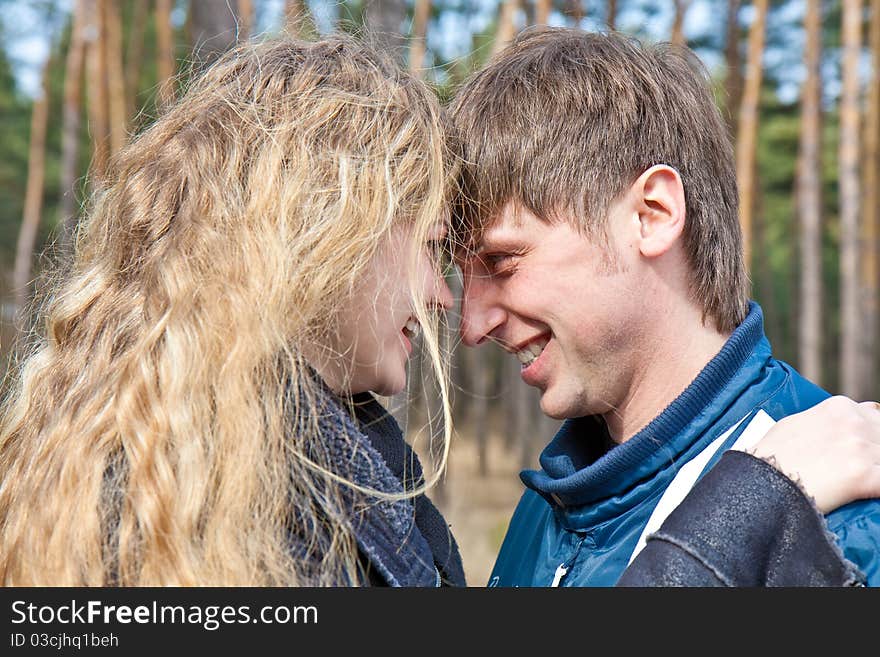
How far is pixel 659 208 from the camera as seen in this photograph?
6.19 feet

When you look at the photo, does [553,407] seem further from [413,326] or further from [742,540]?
[742,540]

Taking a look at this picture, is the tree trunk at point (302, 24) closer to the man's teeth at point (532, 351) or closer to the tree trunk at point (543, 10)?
the man's teeth at point (532, 351)

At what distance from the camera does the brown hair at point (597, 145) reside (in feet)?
6.18

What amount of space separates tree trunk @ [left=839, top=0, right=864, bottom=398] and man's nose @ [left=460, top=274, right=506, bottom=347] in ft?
33.4

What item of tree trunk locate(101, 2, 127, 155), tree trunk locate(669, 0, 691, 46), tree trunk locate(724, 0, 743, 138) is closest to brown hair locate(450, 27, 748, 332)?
tree trunk locate(669, 0, 691, 46)

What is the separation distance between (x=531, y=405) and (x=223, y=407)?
14.8 meters

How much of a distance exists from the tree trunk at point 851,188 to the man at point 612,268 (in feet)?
32.8

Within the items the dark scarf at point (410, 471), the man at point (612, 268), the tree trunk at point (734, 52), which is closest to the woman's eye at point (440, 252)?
the man at point (612, 268)

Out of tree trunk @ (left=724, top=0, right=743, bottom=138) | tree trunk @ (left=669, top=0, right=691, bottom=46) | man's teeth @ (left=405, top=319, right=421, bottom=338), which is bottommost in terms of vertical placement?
tree trunk @ (left=724, top=0, right=743, bottom=138)

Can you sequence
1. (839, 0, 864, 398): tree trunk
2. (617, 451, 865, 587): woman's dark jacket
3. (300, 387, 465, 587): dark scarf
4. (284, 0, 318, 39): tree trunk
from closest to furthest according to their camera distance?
(617, 451, 865, 587): woman's dark jacket
(300, 387, 465, 587): dark scarf
(284, 0, 318, 39): tree trunk
(839, 0, 864, 398): tree trunk

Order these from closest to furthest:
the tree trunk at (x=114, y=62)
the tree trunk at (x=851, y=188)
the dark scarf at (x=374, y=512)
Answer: the dark scarf at (x=374, y=512) → the tree trunk at (x=851, y=188) → the tree trunk at (x=114, y=62)

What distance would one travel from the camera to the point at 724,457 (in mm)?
1492

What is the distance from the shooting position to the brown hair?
1.88 metres

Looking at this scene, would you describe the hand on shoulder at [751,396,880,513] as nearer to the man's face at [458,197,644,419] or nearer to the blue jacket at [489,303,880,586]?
the blue jacket at [489,303,880,586]
